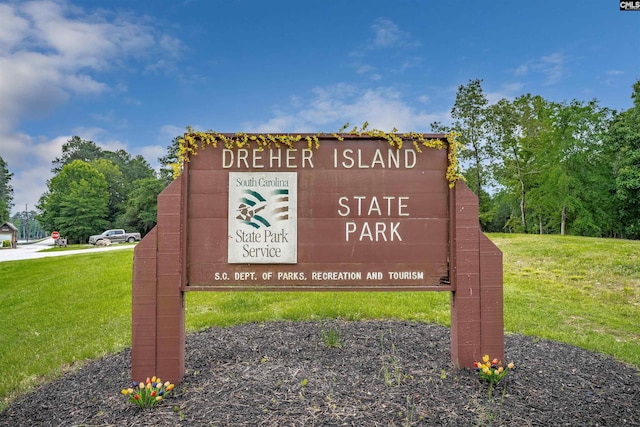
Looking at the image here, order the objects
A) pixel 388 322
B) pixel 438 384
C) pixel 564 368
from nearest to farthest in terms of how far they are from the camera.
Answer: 1. pixel 438 384
2. pixel 564 368
3. pixel 388 322

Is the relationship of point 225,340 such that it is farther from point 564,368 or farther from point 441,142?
point 564,368

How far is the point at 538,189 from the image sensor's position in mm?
32656

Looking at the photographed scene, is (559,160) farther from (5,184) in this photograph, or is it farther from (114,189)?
(5,184)

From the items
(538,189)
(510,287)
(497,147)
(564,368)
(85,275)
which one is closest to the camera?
(564,368)

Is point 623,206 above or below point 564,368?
above

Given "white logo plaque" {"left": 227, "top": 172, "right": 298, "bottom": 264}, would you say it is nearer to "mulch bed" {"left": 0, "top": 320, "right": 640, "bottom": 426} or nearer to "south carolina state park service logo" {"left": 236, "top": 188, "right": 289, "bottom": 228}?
"south carolina state park service logo" {"left": 236, "top": 188, "right": 289, "bottom": 228}

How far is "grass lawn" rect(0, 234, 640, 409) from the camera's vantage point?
579 cm

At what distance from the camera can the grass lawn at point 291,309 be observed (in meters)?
5.79

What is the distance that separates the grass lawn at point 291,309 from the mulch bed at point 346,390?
0.97 metres

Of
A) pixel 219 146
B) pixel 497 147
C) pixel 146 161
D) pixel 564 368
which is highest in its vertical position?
pixel 146 161

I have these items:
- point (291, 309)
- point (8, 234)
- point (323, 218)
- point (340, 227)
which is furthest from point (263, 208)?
point (8, 234)

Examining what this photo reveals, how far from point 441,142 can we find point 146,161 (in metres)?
83.7

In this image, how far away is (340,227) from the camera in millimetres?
3967

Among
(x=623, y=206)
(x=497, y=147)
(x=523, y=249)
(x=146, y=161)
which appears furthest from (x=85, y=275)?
(x=146, y=161)
